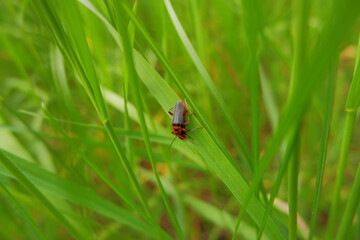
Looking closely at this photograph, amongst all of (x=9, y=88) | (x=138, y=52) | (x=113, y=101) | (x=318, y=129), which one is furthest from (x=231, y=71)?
(x=9, y=88)

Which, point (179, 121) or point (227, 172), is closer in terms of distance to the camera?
point (227, 172)

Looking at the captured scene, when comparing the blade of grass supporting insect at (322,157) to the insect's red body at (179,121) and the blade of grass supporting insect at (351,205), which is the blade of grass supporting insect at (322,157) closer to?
the blade of grass supporting insect at (351,205)

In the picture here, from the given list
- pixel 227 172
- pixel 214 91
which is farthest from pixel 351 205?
pixel 214 91

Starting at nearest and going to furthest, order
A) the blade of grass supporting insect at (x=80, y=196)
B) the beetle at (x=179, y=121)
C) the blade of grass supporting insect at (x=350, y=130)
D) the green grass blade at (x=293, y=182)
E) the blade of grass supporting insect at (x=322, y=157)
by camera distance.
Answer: the green grass blade at (x=293, y=182), the blade of grass supporting insect at (x=350, y=130), the blade of grass supporting insect at (x=322, y=157), the blade of grass supporting insect at (x=80, y=196), the beetle at (x=179, y=121)

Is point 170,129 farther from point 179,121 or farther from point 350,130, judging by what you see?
point 350,130

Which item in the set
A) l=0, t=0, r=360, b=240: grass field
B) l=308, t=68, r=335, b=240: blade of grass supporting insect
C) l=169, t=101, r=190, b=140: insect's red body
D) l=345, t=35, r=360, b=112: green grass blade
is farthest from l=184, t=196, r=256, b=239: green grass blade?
l=345, t=35, r=360, b=112: green grass blade

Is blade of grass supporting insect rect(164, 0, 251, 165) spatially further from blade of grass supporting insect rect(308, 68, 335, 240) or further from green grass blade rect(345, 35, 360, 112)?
green grass blade rect(345, 35, 360, 112)

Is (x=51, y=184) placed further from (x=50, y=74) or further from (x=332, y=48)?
(x=332, y=48)

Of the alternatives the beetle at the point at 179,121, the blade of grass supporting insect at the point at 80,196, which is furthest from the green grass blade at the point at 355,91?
the blade of grass supporting insect at the point at 80,196
